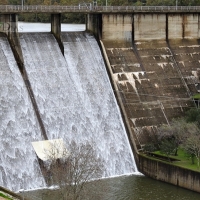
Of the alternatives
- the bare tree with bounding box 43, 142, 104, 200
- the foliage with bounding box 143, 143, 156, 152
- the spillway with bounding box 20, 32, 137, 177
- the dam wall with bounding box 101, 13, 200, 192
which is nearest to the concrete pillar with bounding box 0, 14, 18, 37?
the spillway with bounding box 20, 32, 137, 177

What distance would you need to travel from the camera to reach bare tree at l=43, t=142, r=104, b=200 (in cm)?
3375

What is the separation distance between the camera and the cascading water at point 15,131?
39.3 metres

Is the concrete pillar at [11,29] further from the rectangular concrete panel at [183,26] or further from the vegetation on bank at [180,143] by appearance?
the rectangular concrete panel at [183,26]

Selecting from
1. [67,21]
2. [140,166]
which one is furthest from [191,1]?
[140,166]

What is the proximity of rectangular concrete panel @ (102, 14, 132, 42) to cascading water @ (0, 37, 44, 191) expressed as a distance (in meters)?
9.58

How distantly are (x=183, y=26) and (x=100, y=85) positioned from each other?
1264 cm

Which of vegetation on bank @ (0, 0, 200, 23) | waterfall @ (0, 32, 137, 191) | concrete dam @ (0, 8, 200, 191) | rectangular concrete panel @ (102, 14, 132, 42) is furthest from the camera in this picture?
vegetation on bank @ (0, 0, 200, 23)

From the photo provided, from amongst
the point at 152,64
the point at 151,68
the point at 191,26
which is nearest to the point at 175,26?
the point at 191,26

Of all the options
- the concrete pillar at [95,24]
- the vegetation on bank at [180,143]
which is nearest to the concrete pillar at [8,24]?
the concrete pillar at [95,24]

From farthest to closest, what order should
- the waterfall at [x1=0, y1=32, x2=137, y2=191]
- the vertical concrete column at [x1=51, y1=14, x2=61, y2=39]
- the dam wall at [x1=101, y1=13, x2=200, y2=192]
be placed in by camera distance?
the vertical concrete column at [x1=51, y1=14, x2=61, y2=39], the dam wall at [x1=101, y1=13, x2=200, y2=192], the waterfall at [x1=0, y1=32, x2=137, y2=191]

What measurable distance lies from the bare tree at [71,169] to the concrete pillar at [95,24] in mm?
12497

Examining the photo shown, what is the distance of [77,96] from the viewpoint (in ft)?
152

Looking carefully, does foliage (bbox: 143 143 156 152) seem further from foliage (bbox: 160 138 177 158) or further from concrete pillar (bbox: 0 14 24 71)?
concrete pillar (bbox: 0 14 24 71)

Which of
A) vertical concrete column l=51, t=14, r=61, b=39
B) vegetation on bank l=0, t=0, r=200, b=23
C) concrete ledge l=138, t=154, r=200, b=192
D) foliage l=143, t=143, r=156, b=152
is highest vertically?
vegetation on bank l=0, t=0, r=200, b=23
